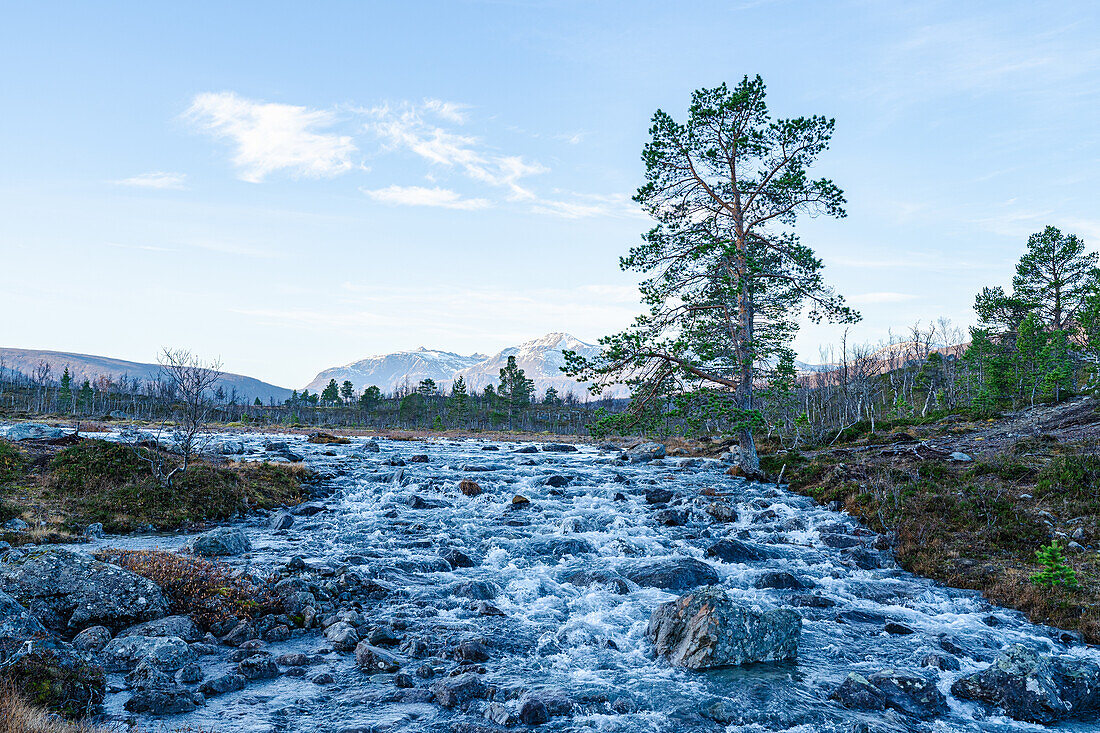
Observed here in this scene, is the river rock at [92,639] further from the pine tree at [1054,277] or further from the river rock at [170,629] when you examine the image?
the pine tree at [1054,277]

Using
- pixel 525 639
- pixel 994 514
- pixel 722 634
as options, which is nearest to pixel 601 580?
pixel 525 639

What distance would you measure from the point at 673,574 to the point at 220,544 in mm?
13647

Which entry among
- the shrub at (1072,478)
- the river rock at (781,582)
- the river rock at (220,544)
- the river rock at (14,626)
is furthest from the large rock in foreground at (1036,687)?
the river rock at (220,544)

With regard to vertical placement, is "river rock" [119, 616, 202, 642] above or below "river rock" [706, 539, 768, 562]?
below


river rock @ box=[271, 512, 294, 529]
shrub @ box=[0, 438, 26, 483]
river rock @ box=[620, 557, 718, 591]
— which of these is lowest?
river rock @ box=[271, 512, 294, 529]

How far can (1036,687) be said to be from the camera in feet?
Answer: 29.0

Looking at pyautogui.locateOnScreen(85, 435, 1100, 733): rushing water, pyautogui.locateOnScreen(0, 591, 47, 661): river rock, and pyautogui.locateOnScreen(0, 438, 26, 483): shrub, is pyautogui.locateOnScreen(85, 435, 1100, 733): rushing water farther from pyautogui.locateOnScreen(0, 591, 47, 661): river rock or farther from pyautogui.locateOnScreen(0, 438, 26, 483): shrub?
pyautogui.locateOnScreen(0, 438, 26, 483): shrub

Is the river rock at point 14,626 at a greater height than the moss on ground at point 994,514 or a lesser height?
lesser

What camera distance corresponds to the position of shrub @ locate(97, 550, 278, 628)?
462 inches

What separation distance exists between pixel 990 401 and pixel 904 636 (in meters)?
58.8

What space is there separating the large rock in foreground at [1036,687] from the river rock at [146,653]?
13432 millimetres

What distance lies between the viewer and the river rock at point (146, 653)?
9.34 metres

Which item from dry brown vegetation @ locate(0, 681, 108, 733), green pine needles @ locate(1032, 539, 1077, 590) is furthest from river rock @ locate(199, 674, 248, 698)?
green pine needles @ locate(1032, 539, 1077, 590)

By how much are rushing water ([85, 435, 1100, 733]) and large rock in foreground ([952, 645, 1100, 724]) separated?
12.0 inches
